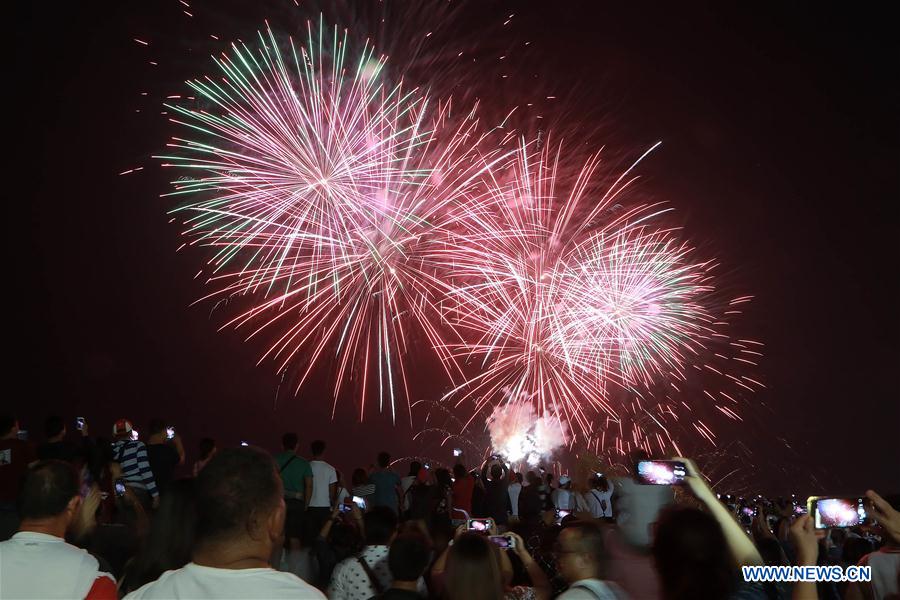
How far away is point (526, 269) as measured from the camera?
78.2 feet

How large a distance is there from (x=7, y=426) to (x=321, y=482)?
3.86m

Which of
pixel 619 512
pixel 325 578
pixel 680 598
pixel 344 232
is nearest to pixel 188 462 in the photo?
pixel 344 232

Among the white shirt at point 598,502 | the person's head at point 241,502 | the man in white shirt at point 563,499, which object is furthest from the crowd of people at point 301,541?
the man in white shirt at point 563,499

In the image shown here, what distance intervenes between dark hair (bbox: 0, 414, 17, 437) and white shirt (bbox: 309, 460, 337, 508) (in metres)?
3.50

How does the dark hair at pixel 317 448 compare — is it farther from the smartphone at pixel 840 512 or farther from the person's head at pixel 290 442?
the smartphone at pixel 840 512

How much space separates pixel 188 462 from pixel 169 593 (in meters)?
30.7

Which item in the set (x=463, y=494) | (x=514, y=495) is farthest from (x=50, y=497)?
(x=514, y=495)

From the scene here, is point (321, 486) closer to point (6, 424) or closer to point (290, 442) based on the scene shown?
point (290, 442)

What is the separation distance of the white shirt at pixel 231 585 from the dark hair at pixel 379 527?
436 centimetres

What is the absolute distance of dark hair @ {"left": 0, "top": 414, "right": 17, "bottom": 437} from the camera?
7.85 m

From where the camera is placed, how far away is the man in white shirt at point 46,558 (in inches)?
137

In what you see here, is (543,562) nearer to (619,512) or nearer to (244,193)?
(619,512)

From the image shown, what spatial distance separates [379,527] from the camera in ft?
22.3

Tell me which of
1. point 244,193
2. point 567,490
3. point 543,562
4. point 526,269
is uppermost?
point 526,269
